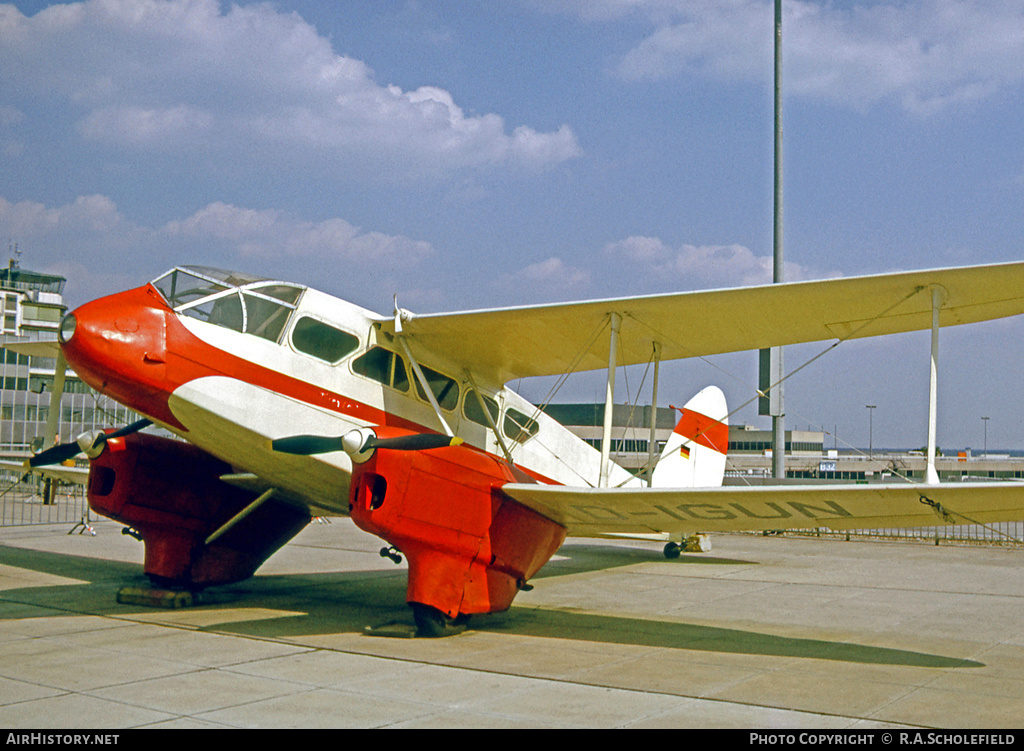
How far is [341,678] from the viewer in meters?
6.90

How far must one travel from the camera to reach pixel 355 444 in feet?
26.8

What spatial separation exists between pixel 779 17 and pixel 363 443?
19.1 meters

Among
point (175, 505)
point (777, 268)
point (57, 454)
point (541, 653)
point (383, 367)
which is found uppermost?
point (777, 268)

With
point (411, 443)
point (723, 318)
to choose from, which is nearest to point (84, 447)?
point (411, 443)

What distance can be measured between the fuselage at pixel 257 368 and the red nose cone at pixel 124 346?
0.01m

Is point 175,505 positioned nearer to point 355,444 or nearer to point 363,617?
point 363,617

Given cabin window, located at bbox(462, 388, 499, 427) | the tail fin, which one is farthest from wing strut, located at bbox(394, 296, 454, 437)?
the tail fin

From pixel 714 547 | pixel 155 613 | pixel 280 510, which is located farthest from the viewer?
pixel 714 547

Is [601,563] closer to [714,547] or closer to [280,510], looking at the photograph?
[714,547]

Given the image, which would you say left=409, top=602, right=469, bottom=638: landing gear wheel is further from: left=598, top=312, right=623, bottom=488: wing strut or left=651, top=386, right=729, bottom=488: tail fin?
left=651, top=386, right=729, bottom=488: tail fin

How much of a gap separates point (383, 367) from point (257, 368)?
161 centimetres

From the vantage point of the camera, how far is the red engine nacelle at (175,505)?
10.7 metres

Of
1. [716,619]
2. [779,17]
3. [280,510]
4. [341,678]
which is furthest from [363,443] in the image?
[779,17]

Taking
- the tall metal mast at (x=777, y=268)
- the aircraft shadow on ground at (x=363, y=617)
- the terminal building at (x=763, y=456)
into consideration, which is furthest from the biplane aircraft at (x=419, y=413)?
the terminal building at (x=763, y=456)
